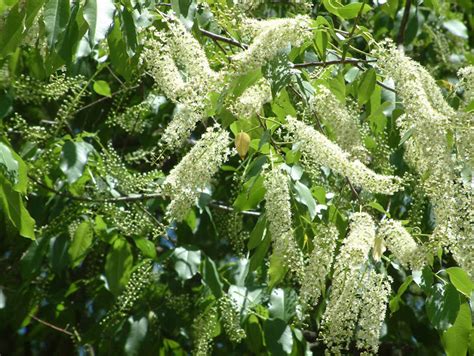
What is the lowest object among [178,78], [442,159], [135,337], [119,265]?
[135,337]

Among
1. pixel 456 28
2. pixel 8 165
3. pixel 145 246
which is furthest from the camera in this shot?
pixel 456 28

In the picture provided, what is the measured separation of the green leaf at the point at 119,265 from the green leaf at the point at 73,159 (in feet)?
1.66

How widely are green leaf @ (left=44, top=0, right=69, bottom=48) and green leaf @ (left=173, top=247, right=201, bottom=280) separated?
164 centimetres

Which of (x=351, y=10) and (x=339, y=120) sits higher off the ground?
(x=351, y=10)

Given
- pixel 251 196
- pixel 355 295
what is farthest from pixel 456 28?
pixel 355 295

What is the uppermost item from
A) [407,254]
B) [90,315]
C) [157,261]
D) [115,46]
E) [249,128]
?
[115,46]

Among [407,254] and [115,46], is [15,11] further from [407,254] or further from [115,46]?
[407,254]

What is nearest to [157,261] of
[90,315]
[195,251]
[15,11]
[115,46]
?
[195,251]

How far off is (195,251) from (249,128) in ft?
4.25

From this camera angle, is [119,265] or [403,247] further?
[119,265]

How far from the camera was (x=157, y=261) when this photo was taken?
4176 millimetres

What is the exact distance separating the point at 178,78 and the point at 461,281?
3.66 feet

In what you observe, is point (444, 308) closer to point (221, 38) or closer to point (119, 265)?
point (221, 38)

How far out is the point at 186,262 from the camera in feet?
13.5
